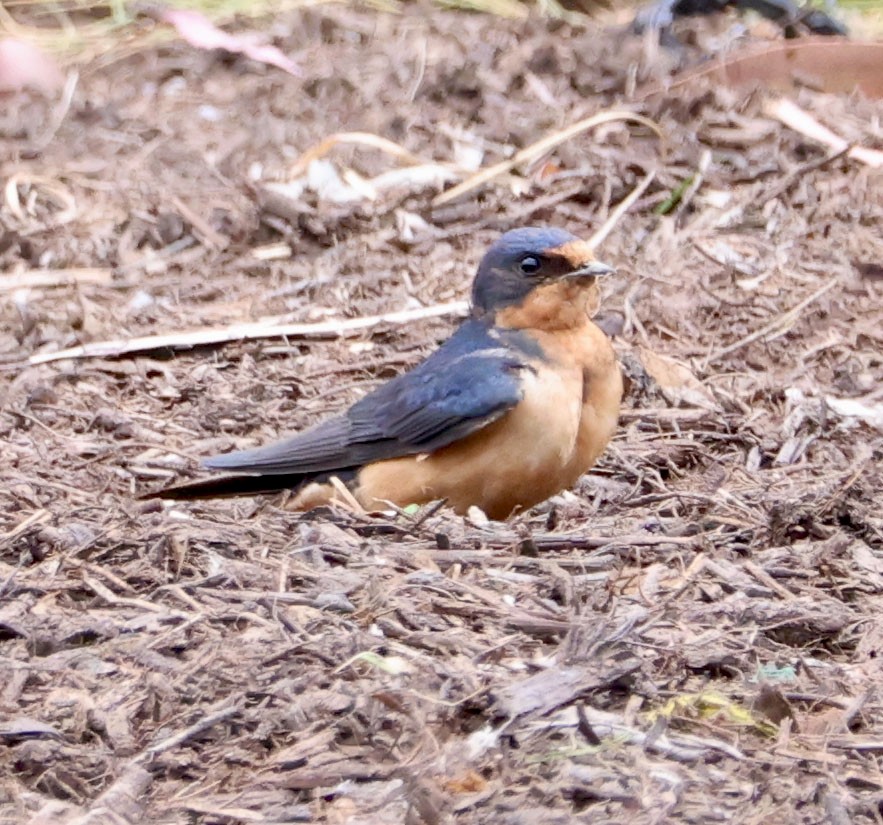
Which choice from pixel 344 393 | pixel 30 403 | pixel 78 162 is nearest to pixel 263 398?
pixel 344 393

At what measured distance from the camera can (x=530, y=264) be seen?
17.3 feet

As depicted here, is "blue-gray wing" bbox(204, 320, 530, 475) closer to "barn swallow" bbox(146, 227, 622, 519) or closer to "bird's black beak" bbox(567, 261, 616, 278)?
"barn swallow" bbox(146, 227, 622, 519)

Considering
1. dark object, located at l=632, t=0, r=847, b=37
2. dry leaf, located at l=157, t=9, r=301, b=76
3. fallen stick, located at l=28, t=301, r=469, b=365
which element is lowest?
fallen stick, located at l=28, t=301, r=469, b=365

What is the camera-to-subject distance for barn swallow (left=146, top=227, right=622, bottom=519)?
5.00 meters

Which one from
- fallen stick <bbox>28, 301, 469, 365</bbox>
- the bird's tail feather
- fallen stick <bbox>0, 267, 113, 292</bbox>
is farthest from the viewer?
fallen stick <bbox>0, 267, 113, 292</bbox>

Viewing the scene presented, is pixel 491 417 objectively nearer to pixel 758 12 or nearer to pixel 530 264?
pixel 530 264

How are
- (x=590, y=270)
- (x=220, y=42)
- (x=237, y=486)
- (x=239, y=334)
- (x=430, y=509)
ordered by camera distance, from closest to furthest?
(x=430, y=509) < (x=590, y=270) < (x=237, y=486) < (x=239, y=334) < (x=220, y=42)

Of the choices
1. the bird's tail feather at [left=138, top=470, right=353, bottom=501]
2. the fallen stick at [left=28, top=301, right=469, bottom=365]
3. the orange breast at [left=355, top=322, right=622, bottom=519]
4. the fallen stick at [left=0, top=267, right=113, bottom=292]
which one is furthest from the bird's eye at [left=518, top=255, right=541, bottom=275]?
the fallen stick at [left=0, top=267, right=113, bottom=292]

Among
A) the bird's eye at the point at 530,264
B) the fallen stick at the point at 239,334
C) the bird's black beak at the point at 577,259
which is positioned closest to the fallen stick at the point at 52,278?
the fallen stick at the point at 239,334

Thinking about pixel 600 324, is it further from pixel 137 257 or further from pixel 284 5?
pixel 284 5

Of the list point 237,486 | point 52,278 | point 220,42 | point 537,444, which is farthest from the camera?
point 220,42

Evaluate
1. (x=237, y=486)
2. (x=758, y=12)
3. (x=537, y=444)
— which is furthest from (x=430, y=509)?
(x=758, y=12)

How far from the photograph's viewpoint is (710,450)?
5.68 meters

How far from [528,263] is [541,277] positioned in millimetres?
65
